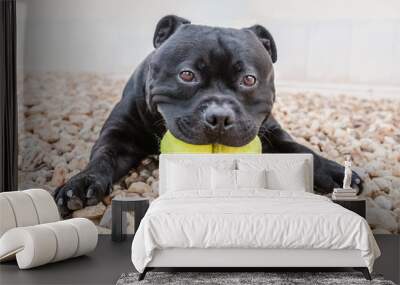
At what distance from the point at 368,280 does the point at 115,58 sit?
12.2 feet

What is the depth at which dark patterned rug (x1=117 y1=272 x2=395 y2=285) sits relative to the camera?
14.8 ft

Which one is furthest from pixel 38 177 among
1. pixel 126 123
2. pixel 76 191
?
pixel 126 123

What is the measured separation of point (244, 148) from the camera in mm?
6680

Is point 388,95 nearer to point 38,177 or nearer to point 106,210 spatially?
point 106,210

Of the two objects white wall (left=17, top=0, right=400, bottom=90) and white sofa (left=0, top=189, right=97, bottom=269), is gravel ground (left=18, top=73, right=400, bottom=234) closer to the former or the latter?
white wall (left=17, top=0, right=400, bottom=90)

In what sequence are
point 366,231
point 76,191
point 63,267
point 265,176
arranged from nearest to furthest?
point 366,231 → point 63,267 → point 265,176 → point 76,191

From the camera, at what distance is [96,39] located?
22.7ft

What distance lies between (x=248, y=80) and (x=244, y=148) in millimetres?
716

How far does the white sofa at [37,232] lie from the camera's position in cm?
487

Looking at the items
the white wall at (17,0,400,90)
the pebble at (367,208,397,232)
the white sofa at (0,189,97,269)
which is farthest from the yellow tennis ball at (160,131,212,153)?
the pebble at (367,208,397,232)

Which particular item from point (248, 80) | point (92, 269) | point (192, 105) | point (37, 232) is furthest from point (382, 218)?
point (37, 232)

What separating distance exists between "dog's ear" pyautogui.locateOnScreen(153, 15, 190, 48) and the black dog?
11mm

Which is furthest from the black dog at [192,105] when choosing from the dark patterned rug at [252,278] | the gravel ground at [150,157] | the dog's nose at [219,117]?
the dark patterned rug at [252,278]

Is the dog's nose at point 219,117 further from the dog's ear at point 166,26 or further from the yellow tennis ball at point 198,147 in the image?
the dog's ear at point 166,26
